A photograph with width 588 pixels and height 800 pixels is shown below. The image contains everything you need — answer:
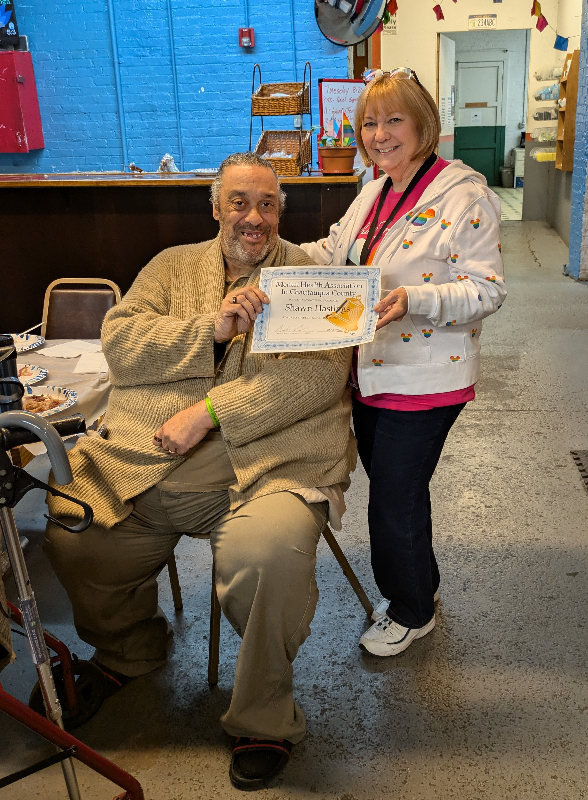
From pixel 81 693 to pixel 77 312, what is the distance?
166 cm

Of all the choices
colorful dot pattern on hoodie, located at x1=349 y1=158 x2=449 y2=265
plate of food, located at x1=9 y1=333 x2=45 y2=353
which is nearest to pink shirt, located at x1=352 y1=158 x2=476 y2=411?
colorful dot pattern on hoodie, located at x1=349 y1=158 x2=449 y2=265

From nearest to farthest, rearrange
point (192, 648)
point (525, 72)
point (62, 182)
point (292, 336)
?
1. point (292, 336)
2. point (192, 648)
3. point (62, 182)
4. point (525, 72)

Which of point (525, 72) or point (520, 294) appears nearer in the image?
point (520, 294)

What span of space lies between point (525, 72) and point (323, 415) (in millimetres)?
15441

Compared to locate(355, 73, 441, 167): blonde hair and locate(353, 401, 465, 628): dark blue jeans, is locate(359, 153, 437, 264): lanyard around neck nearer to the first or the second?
locate(355, 73, 441, 167): blonde hair

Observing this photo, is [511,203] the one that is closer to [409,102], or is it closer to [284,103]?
[284,103]

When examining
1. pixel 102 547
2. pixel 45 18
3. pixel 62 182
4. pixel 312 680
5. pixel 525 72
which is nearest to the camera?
pixel 102 547

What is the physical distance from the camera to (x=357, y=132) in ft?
6.28

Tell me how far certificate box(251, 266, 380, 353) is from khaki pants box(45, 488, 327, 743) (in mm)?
393

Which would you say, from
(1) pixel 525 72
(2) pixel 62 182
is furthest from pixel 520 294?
(1) pixel 525 72

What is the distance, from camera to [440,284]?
1.74m

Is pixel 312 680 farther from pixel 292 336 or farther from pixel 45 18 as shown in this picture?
pixel 45 18

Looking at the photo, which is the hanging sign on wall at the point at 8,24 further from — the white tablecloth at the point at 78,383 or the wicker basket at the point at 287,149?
the white tablecloth at the point at 78,383

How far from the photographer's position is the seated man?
67.9 inches
